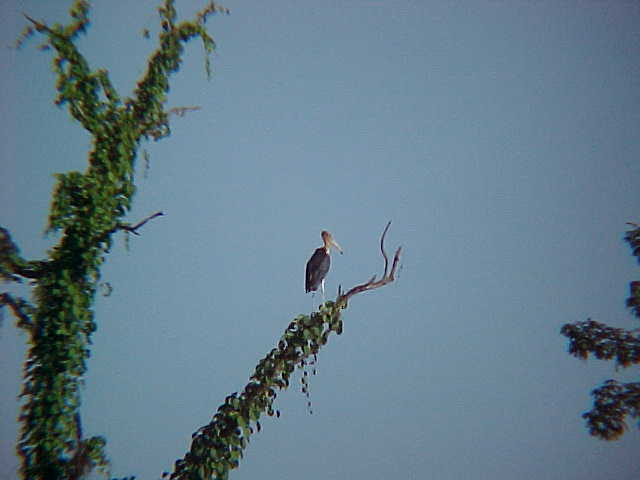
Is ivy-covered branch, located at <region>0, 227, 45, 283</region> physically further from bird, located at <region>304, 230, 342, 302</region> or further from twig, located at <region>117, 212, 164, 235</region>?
bird, located at <region>304, 230, 342, 302</region>

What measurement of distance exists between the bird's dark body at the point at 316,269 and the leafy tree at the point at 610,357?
4329mm

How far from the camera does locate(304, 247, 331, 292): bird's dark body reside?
7738mm

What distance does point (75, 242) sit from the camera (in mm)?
5531

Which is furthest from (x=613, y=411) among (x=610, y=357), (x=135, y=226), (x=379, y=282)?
(x=135, y=226)

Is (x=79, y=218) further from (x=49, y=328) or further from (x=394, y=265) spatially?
(x=394, y=265)

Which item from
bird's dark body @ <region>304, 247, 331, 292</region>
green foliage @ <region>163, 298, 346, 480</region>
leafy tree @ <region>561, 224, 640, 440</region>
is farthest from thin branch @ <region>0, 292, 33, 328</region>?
leafy tree @ <region>561, 224, 640, 440</region>

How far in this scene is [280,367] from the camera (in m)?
5.10

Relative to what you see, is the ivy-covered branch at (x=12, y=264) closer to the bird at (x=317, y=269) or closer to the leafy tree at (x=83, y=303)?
the leafy tree at (x=83, y=303)

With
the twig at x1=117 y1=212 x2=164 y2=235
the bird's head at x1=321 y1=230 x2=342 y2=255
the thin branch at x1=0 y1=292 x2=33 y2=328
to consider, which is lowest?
the thin branch at x1=0 y1=292 x2=33 y2=328

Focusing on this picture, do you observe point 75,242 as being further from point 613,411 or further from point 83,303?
point 613,411

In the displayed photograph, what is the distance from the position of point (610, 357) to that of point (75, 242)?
27.2 feet

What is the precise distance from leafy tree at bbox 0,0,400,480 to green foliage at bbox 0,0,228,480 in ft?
0.04

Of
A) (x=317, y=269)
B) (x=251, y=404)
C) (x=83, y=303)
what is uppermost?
(x=317, y=269)

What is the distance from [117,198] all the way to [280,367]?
3.31m
